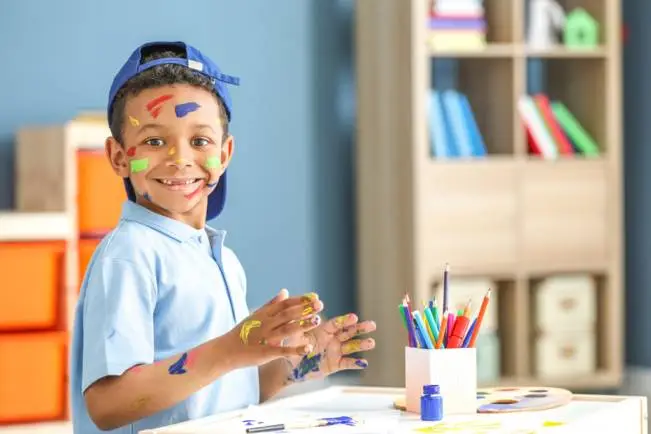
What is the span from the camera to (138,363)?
121 cm

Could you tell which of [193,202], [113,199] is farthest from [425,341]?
[113,199]

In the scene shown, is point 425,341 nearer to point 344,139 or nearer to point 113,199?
point 113,199

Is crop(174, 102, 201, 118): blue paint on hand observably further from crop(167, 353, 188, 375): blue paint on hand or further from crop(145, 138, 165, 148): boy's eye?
crop(167, 353, 188, 375): blue paint on hand

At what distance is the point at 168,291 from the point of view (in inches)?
49.9

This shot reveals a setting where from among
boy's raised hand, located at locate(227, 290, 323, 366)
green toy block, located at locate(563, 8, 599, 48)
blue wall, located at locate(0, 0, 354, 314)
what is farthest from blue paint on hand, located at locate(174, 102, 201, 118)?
green toy block, located at locate(563, 8, 599, 48)

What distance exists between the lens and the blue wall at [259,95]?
10.7ft

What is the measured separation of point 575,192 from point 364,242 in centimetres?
71

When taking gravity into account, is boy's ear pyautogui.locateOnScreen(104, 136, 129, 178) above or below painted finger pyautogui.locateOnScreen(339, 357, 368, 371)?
above

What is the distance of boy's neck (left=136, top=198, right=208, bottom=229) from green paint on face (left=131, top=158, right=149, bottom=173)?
0.04 m

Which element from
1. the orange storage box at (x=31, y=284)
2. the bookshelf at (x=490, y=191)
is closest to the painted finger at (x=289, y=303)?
the orange storage box at (x=31, y=284)

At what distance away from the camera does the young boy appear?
1.20m

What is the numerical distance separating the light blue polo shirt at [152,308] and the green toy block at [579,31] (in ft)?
8.87

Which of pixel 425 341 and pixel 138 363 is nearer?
pixel 138 363

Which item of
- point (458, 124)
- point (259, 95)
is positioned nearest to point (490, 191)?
point (458, 124)
